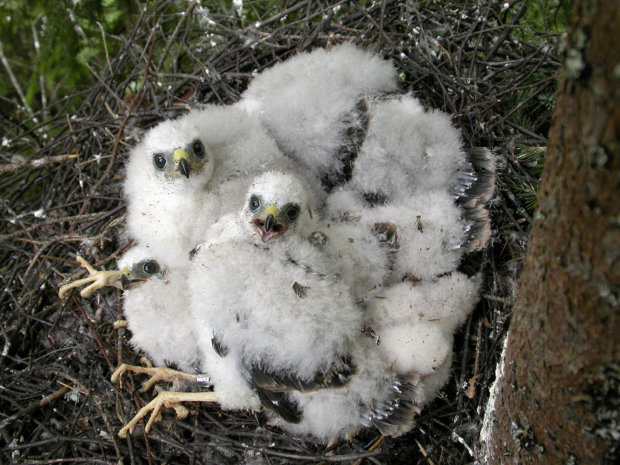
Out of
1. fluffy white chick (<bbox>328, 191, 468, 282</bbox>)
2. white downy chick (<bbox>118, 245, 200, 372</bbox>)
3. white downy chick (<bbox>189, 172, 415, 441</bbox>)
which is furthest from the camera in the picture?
white downy chick (<bbox>118, 245, 200, 372</bbox>)

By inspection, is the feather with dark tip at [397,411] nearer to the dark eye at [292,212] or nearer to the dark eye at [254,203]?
the dark eye at [292,212]

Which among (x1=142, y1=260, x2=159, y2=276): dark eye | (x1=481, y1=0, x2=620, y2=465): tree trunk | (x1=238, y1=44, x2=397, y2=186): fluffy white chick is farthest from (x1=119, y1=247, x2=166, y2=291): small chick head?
(x1=481, y1=0, x2=620, y2=465): tree trunk

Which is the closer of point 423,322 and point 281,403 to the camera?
point 281,403

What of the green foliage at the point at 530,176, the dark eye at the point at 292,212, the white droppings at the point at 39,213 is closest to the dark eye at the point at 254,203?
the dark eye at the point at 292,212

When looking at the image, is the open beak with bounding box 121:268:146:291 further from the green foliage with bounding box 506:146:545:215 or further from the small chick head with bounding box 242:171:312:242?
the green foliage with bounding box 506:146:545:215

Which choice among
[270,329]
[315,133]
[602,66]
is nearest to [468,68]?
[315,133]

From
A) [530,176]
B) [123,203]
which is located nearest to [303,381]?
[530,176]

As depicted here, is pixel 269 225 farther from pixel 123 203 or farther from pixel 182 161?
pixel 123 203
